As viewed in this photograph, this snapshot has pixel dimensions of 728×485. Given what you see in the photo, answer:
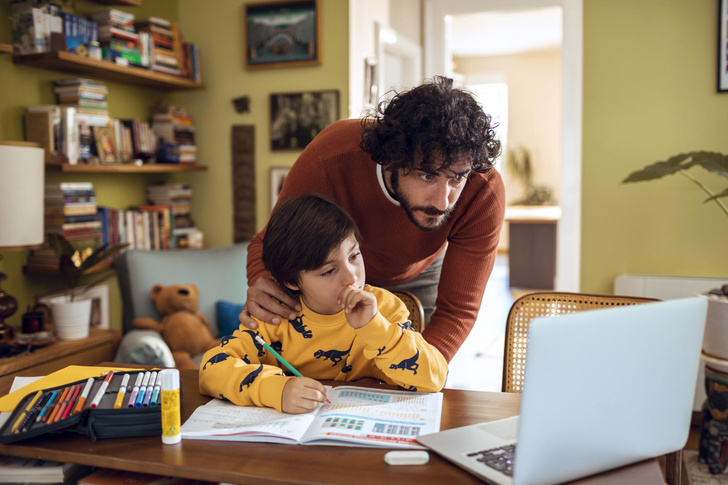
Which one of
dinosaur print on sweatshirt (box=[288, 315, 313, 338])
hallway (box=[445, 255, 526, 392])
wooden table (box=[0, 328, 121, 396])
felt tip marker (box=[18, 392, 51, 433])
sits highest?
dinosaur print on sweatshirt (box=[288, 315, 313, 338])

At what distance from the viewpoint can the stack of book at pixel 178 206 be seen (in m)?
3.68

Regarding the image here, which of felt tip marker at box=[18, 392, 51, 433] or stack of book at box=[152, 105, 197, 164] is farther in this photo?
stack of book at box=[152, 105, 197, 164]

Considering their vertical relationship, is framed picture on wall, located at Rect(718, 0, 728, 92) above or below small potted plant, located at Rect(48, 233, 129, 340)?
above

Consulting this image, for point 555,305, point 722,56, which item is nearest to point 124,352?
point 555,305

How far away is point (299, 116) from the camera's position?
3654mm

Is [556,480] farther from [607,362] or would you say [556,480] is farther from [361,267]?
[361,267]

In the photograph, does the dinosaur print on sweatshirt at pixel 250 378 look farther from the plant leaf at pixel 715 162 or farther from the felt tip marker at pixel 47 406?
the plant leaf at pixel 715 162

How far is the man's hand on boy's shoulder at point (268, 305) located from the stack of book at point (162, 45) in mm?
2437

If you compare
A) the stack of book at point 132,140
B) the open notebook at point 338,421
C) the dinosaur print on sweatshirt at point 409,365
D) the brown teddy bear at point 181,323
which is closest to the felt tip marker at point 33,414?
the open notebook at point 338,421

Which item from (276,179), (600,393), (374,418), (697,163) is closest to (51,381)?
(374,418)

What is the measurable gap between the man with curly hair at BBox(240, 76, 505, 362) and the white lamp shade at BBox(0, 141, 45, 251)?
120cm

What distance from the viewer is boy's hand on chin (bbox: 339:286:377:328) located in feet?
3.72

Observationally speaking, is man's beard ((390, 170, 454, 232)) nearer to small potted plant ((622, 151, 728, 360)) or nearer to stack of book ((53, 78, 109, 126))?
small potted plant ((622, 151, 728, 360))

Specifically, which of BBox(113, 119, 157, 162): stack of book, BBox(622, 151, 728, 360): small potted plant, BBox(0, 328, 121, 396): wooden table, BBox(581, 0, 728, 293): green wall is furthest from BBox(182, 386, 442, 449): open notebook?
BBox(581, 0, 728, 293): green wall
